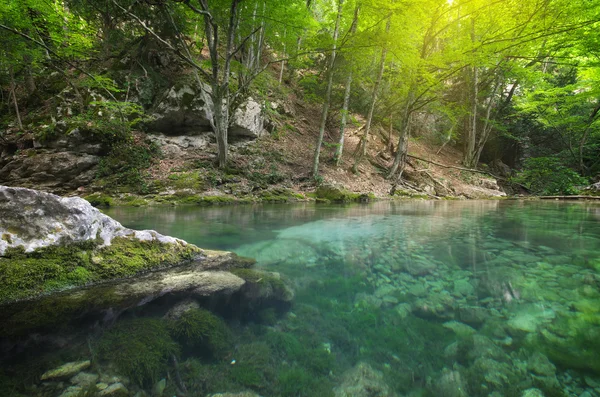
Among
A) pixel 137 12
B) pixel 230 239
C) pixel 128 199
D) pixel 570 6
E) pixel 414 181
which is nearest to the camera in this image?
pixel 230 239

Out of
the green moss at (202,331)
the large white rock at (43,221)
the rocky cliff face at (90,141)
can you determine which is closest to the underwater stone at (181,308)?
the green moss at (202,331)

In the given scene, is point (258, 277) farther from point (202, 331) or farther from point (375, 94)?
point (375, 94)

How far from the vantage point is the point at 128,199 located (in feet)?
29.7

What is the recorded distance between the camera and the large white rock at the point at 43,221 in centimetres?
221

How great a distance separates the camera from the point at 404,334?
1907 millimetres

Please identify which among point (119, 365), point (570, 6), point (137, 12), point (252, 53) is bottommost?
point (119, 365)

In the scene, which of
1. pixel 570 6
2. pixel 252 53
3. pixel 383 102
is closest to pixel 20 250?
pixel 570 6

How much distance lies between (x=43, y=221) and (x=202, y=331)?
1848mm

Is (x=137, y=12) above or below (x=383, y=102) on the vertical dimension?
above

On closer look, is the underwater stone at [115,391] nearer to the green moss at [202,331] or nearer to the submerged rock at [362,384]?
the green moss at [202,331]

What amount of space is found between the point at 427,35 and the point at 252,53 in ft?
27.3

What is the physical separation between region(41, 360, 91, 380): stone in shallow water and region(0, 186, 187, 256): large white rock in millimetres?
1325

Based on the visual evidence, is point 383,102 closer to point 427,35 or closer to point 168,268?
point 427,35

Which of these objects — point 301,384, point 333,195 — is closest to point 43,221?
point 301,384
